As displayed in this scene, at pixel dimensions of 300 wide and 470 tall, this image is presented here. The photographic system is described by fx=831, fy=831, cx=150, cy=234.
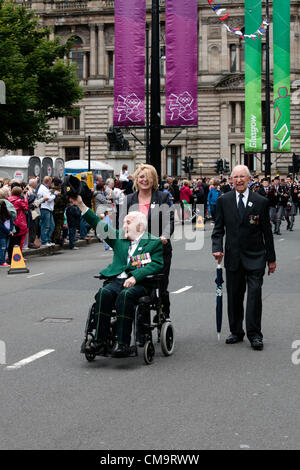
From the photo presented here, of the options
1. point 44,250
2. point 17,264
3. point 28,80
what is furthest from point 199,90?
point 17,264

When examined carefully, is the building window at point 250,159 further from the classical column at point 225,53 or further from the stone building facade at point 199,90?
the classical column at point 225,53

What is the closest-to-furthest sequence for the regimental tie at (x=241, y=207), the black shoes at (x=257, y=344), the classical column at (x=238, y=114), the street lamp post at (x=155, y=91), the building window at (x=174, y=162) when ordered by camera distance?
the black shoes at (x=257, y=344) < the regimental tie at (x=241, y=207) < the street lamp post at (x=155, y=91) < the classical column at (x=238, y=114) < the building window at (x=174, y=162)

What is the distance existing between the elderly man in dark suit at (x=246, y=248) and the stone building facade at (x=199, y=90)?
211 ft

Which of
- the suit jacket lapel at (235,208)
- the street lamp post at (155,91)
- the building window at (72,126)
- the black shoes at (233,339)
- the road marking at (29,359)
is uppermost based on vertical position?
the building window at (72,126)

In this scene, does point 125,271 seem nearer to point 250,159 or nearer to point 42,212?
point 42,212

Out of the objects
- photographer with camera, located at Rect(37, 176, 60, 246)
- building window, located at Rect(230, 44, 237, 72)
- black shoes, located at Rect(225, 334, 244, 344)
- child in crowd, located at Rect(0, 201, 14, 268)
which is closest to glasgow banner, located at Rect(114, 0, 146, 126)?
photographer with camera, located at Rect(37, 176, 60, 246)

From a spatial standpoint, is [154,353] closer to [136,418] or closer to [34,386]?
[34,386]

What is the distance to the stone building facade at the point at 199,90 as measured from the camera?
2931 inches

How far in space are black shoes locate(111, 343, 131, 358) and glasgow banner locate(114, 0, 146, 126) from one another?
13323 mm

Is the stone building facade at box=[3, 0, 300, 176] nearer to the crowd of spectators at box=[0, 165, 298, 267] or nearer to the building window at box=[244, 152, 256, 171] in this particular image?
the building window at box=[244, 152, 256, 171]

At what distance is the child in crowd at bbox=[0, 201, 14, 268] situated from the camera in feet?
56.1

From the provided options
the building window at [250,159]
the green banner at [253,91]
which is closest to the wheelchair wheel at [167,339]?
the green banner at [253,91]

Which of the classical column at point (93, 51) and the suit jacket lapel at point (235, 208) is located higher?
the classical column at point (93, 51)

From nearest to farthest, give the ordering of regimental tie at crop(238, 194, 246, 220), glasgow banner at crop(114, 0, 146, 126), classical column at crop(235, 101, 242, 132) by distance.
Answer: regimental tie at crop(238, 194, 246, 220) → glasgow banner at crop(114, 0, 146, 126) → classical column at crop(235, 101, 242, 132)
